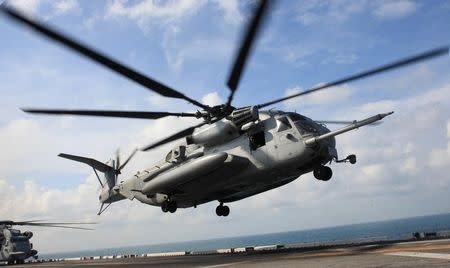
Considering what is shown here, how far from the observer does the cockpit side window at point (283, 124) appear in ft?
70.9

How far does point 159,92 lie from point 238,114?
17.0 ft

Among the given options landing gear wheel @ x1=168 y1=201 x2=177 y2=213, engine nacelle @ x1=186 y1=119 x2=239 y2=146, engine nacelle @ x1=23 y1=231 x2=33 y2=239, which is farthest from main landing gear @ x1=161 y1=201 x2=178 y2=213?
engine nacelle @ x1=23 y1=231 x2=33 y2=239

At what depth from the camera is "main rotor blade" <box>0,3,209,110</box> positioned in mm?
11336

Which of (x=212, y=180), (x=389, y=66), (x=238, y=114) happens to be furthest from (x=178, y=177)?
(x=389, y=66)

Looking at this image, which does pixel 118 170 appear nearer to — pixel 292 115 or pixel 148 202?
pixel 148 202

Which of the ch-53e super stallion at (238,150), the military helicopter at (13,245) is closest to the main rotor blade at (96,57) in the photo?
the ch-53e super stallion at (238,150)

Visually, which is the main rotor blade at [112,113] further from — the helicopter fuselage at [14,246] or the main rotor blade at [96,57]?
the helicopter fuselage at [14,246]

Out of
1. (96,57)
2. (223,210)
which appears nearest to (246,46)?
(96,57)

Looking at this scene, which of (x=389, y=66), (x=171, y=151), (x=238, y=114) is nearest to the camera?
(x=389, y=66)

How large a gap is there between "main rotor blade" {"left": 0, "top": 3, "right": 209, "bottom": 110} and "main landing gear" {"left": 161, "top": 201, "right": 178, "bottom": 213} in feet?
29.8

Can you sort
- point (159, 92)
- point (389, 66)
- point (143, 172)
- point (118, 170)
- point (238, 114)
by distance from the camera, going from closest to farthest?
point (389, 66) → point (159, 92) → point (238, 114) → point (143, 172) → point (118, 170)

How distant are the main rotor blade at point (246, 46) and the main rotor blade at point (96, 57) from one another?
2830 millimetres

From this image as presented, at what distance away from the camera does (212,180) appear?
23531mm

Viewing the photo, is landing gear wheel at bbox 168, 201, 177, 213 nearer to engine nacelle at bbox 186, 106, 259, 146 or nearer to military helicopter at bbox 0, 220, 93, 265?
engine nacelle at bbox 186, 106, 259, 146
